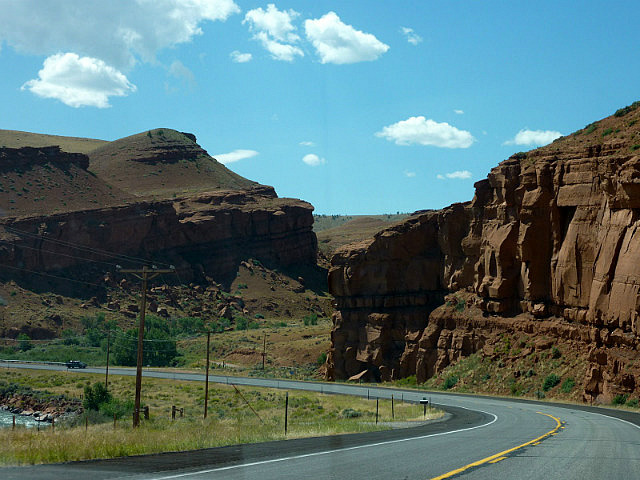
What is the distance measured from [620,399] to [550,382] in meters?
7.66

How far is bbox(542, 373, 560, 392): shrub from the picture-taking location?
4912cm

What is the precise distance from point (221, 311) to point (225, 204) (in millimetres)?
27514

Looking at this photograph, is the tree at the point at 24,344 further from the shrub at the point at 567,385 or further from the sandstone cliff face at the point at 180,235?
the shrub at the point at 567,385

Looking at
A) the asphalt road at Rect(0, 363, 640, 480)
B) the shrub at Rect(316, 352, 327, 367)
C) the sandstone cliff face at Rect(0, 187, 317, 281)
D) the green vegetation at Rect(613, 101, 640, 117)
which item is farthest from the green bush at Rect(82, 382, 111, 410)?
the sandstone cliff face at Rect(0, 187, 317, 281)

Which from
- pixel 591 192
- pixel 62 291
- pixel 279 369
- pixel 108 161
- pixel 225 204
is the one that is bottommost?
pixel 279 369

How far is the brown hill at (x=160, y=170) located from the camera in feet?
552

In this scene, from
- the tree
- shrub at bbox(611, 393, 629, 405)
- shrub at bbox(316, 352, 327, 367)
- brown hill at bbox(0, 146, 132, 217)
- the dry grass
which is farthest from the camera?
brown hill at bbox(0, 146, 132, 217)

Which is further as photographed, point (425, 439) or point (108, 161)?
point (108, 161)

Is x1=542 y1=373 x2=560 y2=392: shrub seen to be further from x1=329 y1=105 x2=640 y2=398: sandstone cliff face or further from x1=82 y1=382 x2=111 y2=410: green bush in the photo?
x1=82 y1=382 x2=111 y2=410: green bush

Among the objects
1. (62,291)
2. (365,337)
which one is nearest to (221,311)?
(62,291)

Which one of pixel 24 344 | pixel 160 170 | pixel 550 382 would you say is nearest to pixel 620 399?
pixel 550 382

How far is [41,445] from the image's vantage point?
17578mm

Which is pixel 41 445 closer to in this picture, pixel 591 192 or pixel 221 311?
pixel 591 192

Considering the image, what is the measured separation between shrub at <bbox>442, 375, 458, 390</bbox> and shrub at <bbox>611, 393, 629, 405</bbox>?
16863 mm
